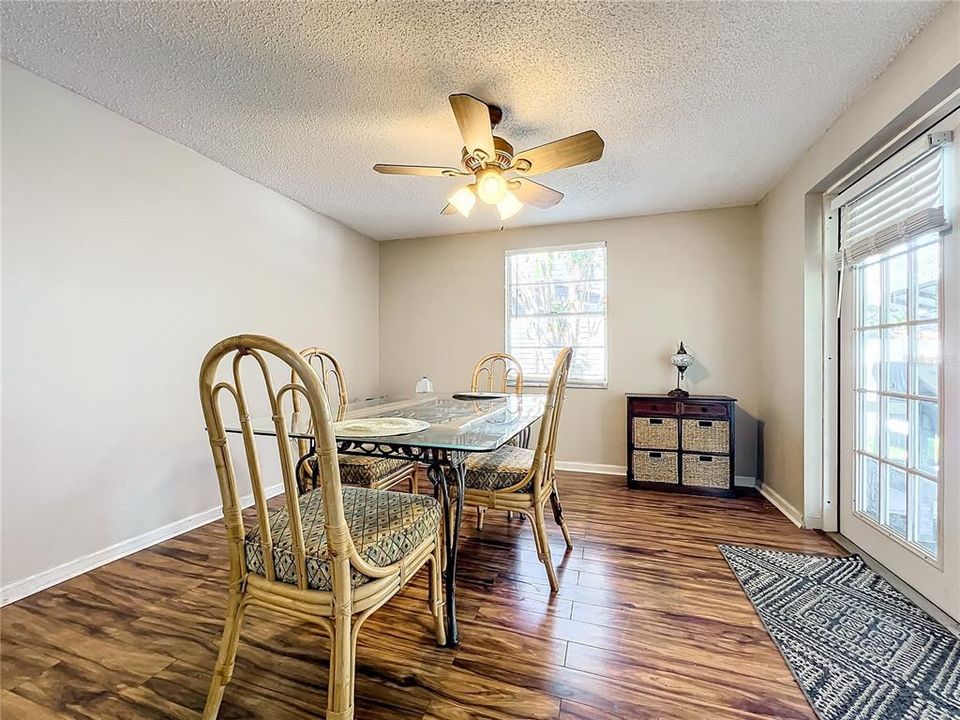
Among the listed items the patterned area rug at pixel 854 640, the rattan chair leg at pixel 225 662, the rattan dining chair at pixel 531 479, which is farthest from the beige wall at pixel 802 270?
the rattan chair leg at pixel 225 662

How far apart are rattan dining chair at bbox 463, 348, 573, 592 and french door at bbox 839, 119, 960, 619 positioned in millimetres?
1478

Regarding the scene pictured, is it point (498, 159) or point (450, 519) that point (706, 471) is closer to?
point (450, 519)

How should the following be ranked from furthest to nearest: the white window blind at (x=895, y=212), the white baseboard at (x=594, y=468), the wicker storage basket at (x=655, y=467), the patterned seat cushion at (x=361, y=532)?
the white baseboard at (x=594, y=468) < the wicker storage basket at (x=655, y=467) < the white window blind at (x=895, y=212) < the patterned seat cushion at (x=361, y=532)

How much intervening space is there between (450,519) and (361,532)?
16.2 inches

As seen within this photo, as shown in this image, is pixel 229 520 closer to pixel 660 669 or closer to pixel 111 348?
pixel 660 669

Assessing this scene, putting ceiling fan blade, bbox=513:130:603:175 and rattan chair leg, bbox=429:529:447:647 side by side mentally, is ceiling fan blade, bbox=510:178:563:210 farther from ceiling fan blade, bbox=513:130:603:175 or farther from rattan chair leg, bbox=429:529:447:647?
rattan chair leg, bbox=429:529:447:647

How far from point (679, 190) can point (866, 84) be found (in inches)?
52.8

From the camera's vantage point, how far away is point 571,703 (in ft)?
4.34

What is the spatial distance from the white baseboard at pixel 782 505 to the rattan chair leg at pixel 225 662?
9.80ft

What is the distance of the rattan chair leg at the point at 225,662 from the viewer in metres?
1.23

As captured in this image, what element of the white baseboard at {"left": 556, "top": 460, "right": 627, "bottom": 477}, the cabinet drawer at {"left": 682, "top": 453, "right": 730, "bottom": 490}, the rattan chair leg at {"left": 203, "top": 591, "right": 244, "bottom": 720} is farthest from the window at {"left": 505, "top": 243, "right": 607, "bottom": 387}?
the rattan chair leg at {"left": 203, "top": 591, "right": 244, "bottom": 720}

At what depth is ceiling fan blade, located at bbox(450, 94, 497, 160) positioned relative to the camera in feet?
5.52

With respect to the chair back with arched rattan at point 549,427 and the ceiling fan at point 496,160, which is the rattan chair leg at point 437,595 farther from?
the ceiling fan at point 496,160

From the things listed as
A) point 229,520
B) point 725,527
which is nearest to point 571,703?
point 229,520
